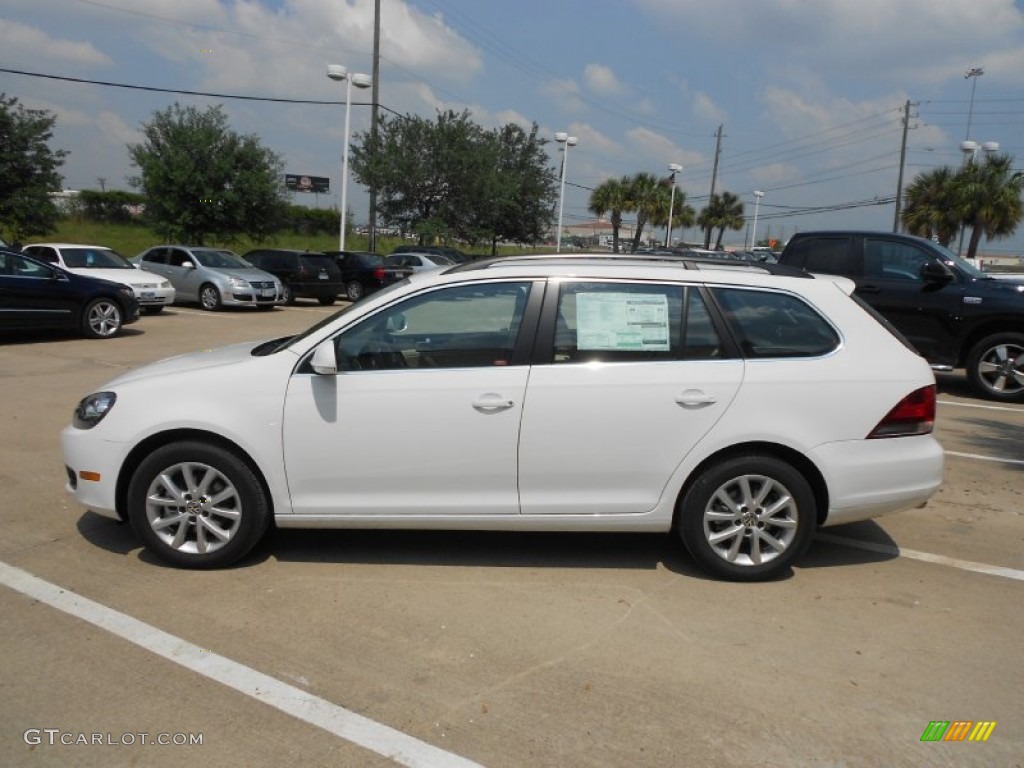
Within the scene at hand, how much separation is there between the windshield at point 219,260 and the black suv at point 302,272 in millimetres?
1037

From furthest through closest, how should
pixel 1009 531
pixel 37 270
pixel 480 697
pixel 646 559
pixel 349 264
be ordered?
pixel 349 264
pixel 37 270
pixel 1009 531
pixel 646 559
pixel 480 697

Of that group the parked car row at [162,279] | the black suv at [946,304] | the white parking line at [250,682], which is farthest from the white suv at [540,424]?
the parked car row at [162,279]

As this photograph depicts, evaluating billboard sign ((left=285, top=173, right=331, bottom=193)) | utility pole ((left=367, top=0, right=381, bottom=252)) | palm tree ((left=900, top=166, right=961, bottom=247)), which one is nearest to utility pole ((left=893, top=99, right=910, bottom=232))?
palm tree ((left=900, top=166, right=961, bottom=247))

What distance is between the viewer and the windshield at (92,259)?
55.6ft

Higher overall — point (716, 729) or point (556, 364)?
point (556, 364)

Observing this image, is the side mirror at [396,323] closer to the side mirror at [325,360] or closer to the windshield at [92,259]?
the side mirror at [325,360]

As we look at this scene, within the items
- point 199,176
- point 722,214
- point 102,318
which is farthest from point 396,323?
point 722,214

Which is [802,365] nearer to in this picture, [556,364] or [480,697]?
[556,364]

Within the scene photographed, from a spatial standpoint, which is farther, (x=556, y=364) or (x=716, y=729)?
(x=556, y=364)

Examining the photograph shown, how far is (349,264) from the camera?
74.9 feet

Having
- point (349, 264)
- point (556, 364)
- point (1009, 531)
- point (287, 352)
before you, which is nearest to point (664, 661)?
point (556, 364)

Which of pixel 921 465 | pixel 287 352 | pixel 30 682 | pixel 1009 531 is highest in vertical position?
pixel 287 352

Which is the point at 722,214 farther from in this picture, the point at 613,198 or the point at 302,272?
the point at 302,272

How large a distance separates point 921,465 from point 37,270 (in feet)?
41.7
